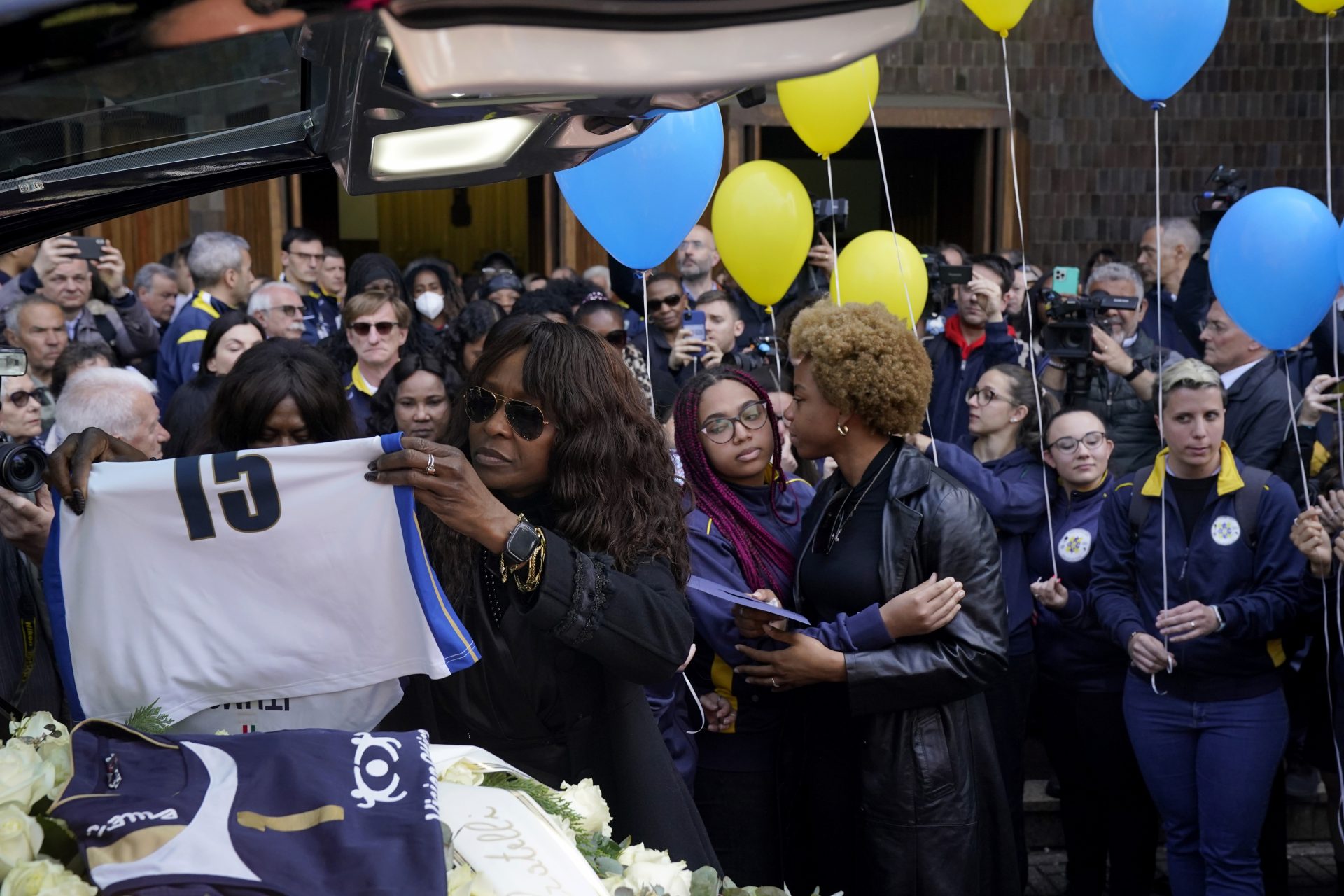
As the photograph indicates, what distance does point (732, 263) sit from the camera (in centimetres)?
522

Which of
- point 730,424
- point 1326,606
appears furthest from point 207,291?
point 1326,606

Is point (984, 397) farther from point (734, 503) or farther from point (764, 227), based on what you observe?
point (734, 503)

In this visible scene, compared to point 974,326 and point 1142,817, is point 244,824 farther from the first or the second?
point 974,326

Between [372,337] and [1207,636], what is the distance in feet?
10.1

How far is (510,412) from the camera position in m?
2.43

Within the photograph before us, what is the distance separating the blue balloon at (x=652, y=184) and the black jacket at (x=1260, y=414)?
2111 mm

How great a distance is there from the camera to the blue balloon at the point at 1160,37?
438cm

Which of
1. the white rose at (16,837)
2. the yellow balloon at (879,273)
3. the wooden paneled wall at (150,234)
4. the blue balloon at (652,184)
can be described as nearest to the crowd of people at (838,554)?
the yellow balloon at (879,273)

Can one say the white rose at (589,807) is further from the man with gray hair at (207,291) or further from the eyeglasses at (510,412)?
the man with gray hair at (207,291)

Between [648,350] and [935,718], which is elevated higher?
[648,350]

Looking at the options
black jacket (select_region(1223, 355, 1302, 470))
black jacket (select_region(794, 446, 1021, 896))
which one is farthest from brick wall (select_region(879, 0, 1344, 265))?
black jacket (select_region(794, 446, 1021, 896))

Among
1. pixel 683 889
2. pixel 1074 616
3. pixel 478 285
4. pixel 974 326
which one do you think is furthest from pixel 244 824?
pixel 478 285

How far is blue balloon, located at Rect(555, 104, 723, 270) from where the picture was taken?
4.10 meters

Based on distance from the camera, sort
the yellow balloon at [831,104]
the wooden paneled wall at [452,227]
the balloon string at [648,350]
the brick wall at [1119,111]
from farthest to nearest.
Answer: the wooden paneled wall at [452,227], the brick wall at [1119,111], the yellow balloon at [831,104], the balloon string at [648,350]
